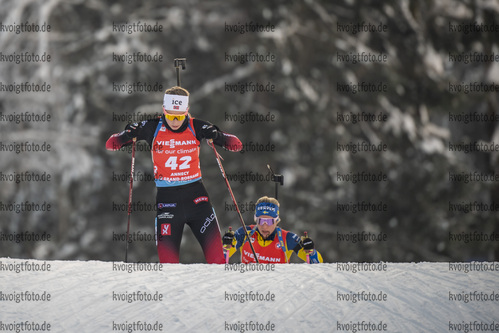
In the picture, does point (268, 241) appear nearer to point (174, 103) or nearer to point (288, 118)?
point (174, 103)

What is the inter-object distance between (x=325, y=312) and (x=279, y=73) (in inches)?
495

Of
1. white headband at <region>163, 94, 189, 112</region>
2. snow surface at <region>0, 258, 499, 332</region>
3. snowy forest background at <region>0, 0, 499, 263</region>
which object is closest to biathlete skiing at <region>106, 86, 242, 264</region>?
white headband at <region>163, 94, 189, 112</region>

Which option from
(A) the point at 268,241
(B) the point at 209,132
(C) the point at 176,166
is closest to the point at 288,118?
(A) the point at 268,241

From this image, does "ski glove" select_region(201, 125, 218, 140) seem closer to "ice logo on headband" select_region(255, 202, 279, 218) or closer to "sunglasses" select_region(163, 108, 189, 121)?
"sunglasses" select_region(163, 108, 189, 121)

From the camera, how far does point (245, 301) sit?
403 centimetres

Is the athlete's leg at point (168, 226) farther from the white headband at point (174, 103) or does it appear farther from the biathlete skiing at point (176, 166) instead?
the white headband at point (174, 103)

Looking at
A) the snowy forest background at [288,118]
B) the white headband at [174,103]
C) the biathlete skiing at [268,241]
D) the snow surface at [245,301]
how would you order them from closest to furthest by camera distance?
the snow surface at [245,301]
the white headband at [174,103]
the biathlete skiing at [268,241]
the snowy forest background at [288,118]

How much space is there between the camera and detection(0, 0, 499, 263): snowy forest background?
15539mm

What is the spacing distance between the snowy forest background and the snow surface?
10.8 meters

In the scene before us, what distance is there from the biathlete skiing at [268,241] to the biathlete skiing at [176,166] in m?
0.71

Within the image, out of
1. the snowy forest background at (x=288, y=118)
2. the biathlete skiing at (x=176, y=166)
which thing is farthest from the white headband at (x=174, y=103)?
the snowy forest background at (x=288, y=118)

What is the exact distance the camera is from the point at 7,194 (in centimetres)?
1577

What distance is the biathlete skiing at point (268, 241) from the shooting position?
19.8 ft

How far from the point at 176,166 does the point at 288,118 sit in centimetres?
1105
